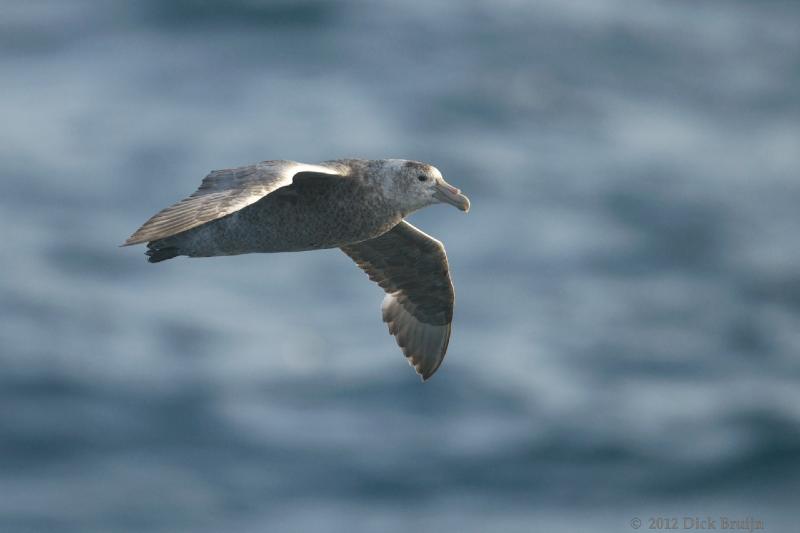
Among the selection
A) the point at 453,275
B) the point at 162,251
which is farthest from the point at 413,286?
the point at 453,275

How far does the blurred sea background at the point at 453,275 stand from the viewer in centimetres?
5684

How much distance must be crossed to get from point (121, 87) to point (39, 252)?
46.3ft

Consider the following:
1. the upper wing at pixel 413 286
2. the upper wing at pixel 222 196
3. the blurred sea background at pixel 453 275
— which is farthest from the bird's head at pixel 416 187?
the blurred sea background at pixel 453 275

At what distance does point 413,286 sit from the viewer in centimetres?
1585

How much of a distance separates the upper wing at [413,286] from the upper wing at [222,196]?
97.8 inches

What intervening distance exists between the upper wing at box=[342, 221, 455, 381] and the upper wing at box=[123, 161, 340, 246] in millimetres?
2485

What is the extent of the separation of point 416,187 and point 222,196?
196 cm

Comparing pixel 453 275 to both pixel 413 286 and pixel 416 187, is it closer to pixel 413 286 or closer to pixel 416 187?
pixel 413 286

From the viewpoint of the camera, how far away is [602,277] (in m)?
69.0

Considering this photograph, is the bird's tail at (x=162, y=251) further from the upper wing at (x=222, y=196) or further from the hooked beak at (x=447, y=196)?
the hooked beak at (x=447, y=196)

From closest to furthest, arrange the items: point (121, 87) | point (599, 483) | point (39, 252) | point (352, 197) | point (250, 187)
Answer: point (250, 187), point (352, 197), point (599, 483), point (39, 252), point (121, 87)

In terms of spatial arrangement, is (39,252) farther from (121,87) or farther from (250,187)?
(250,187)

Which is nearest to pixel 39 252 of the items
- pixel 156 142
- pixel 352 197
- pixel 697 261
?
pixel 156 142

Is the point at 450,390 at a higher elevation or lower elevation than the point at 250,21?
lower
